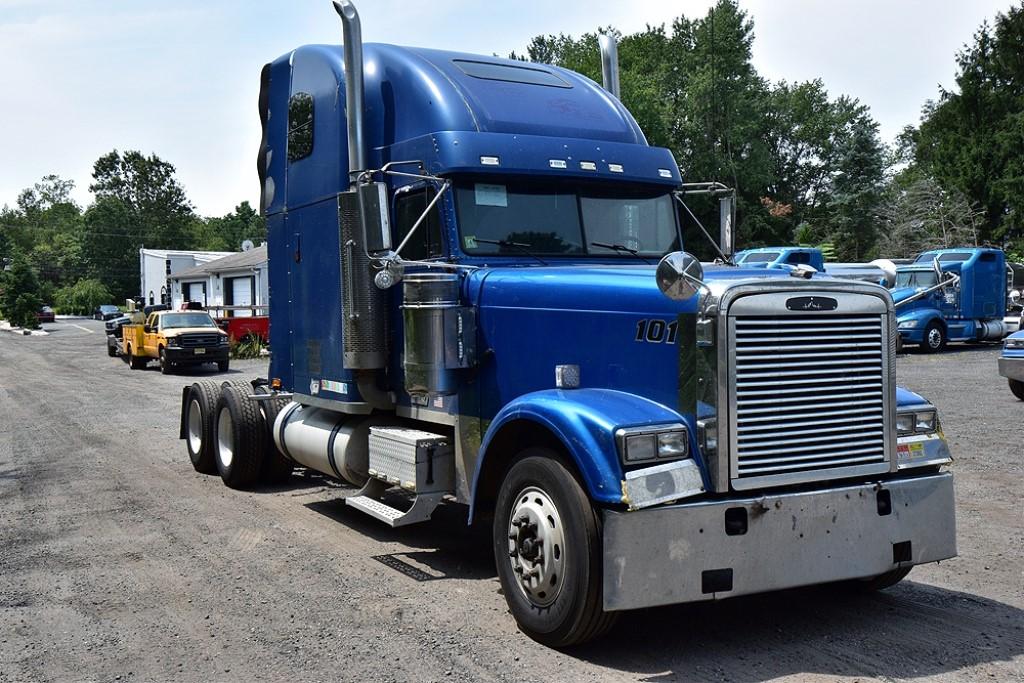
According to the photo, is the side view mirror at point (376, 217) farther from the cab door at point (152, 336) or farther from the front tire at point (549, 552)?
the cab door at point (152, 336)

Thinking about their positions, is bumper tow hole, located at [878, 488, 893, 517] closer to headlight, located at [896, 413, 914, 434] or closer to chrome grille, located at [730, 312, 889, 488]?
chrome grille, located at [730, 312, 889, 488]

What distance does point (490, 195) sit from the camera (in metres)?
6.98

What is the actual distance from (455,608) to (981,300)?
25.6 m

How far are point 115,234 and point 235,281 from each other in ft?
Answer: 192

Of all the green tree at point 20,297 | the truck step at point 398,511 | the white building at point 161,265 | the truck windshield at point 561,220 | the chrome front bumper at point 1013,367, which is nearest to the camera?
the truck step at point 398,511

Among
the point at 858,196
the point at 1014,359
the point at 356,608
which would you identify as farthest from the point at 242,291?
the point at 356,608

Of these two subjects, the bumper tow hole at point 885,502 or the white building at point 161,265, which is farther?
the white building at point 161,265

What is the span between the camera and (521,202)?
7.05 meters

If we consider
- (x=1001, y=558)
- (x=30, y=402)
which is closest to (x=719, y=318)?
(x=1001, y=558)

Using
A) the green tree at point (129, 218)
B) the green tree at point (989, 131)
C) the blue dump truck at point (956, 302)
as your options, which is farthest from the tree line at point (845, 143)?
the green tree at point (129, 218)

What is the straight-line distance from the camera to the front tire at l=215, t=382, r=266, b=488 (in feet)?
32.6

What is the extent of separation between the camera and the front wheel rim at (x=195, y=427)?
35.7 ft

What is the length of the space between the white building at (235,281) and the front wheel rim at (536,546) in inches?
1665

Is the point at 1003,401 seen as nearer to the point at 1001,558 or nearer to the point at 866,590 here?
the point at 1001,558
